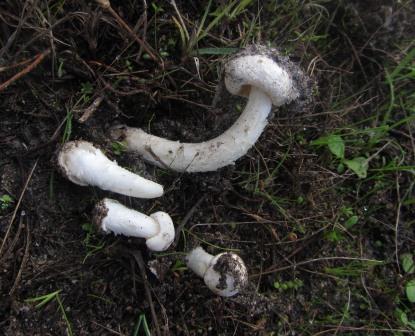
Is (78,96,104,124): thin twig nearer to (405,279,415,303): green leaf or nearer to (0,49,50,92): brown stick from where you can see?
(0,49,50,92): brown stick

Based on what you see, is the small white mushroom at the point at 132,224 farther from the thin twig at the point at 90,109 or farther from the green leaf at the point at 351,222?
the green leaf at the point at 351,222

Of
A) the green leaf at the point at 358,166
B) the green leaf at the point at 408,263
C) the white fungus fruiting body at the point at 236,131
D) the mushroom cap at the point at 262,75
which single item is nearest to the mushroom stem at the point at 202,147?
the white fungus fruiting body at the point at 236,131

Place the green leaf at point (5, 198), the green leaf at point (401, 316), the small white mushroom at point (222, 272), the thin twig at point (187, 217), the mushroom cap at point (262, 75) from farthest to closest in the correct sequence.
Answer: the green leaf at point (401, 316), the thin twig at point (187, 217), the small white mushroom at point (222, 272), the green leaf at point (5, 198), the mushroom cap at point (262, 75)

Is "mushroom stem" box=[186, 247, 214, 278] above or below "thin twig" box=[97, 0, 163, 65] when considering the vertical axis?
below

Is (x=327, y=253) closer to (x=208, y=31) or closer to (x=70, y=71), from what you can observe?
(x=208, y=31)

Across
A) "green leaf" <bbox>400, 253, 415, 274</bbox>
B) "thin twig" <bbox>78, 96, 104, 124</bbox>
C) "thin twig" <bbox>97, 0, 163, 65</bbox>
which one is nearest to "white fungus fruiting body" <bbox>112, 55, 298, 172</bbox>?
"thin twig" <bbox>78, 96, 104, 124</bbox>

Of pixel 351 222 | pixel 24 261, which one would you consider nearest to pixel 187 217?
pixel 24 261

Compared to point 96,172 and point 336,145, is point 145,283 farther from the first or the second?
point 336,145

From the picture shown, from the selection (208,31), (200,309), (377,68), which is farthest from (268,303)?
(377,68)
